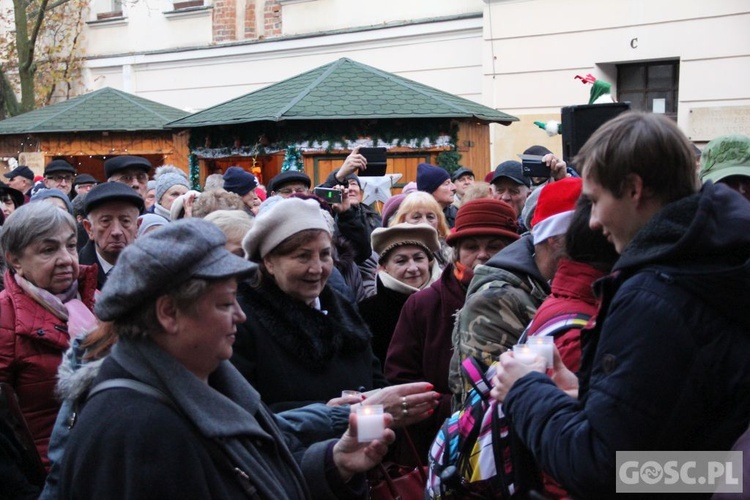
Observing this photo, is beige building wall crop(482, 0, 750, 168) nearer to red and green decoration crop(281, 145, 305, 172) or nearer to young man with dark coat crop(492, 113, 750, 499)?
red and green decoration crop(281, 145, 305, 172)

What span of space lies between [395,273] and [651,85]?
9.30 metres

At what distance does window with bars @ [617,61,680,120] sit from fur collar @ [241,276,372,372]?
1061 centimetres

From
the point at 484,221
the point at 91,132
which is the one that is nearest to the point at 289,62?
the point at 91,132

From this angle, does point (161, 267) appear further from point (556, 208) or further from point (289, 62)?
point (289, 62)

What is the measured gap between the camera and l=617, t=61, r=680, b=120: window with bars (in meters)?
13.4

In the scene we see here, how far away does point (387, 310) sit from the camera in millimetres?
5477

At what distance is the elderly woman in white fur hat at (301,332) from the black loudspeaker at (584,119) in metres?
1.87

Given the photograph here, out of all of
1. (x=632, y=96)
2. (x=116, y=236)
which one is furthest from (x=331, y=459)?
(x=632, y=96)

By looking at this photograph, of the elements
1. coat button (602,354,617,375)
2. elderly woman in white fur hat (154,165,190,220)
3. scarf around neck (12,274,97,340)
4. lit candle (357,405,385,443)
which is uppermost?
elderly woman in white fur hat (154,165,190,220)

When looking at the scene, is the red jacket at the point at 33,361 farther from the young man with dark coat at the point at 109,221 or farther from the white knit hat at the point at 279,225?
the young man with dark coat at the point at 109,221

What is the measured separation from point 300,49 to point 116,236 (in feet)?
40.3

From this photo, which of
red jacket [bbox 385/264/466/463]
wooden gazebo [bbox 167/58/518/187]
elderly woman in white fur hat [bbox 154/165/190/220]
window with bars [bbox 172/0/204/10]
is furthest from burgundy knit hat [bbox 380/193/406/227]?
window with bars [bbox 172/0/204/10]

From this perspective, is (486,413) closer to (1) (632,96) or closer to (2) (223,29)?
(1) (632,96)

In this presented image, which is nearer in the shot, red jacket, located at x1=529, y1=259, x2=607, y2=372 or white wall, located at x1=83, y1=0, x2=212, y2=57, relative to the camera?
red jacket, located at x1=529, y1=259, x2=607, y2=372
